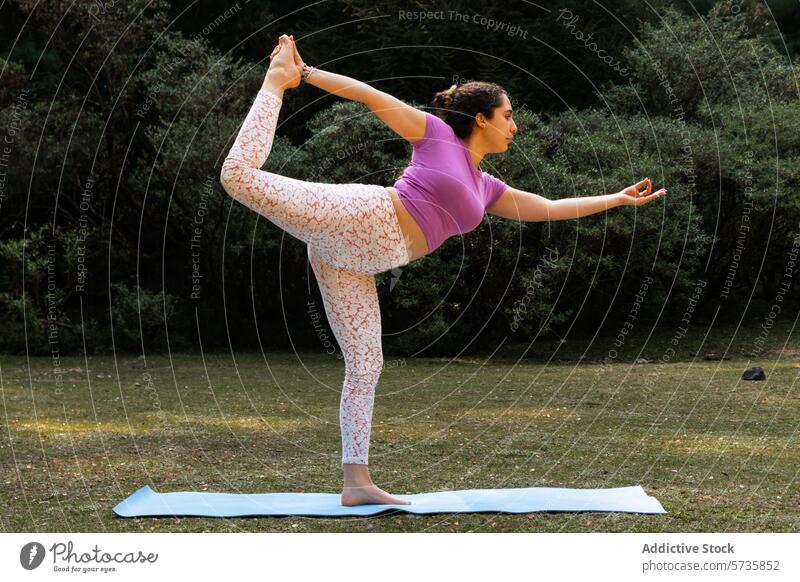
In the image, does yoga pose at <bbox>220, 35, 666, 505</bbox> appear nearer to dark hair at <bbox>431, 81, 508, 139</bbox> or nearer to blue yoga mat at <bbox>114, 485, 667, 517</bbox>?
dark hair at <bbox>431, 81, 508, 139</bbox>

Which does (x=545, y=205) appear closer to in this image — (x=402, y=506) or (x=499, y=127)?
(x=499, y=127)

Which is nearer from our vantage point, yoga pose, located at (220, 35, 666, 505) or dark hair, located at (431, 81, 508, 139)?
yoga pose, located at (220, 35, 666, 505)

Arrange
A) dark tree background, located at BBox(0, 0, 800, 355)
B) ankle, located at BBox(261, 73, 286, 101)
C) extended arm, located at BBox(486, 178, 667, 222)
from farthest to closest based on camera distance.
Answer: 1. dark tree background, located at BBox(0, 0, 800, 355)
2. extended arm, located at BBox(486, 178, 667, 222)
3. ankle, located at BBox(261, 73, 286, 101)

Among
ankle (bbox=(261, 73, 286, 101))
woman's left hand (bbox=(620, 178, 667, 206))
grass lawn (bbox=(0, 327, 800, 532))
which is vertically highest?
ankle (bbox=(261, 73, 286, 101))

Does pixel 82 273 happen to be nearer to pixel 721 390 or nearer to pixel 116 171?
pixel 116 171

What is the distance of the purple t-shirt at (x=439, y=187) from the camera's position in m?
6.80

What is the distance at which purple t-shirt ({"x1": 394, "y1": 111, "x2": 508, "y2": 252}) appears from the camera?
6.80 metres

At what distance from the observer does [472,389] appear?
54.0 feet

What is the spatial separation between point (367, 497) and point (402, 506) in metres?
0.26

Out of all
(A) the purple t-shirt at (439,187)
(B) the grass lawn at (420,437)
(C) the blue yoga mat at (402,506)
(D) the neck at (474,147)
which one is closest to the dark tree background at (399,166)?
(B) the grass lawn at (420,437)
